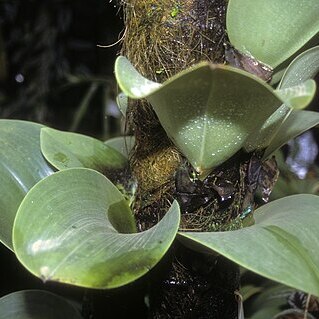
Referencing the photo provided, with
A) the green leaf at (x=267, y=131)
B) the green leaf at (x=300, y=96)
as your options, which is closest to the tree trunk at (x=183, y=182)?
the green leaf at (x=267, y=131)

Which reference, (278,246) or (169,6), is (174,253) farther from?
(169,6)

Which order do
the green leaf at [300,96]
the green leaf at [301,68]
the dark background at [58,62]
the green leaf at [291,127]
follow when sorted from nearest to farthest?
1. the green leaf at [300,96]
2. the green leaf at [301,68]
3. the green leaf at [291,127]
4. the dark background at [58,62]

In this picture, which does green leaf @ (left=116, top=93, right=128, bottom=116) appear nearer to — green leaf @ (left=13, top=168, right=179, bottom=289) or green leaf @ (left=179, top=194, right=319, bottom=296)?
green leaf @ (left=13, top=168, right=179, bottom=289)

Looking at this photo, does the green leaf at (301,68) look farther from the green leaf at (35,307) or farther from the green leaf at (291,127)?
the green leaf at (35,307)

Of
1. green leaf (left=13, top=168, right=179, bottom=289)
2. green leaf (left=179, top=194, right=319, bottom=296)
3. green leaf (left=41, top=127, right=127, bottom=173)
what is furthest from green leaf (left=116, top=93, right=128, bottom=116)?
green leaf (left=179, top=194, right=319, bottom=296)

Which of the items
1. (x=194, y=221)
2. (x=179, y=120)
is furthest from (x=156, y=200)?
(x=179, y=120)

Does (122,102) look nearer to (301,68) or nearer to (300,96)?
(301,68)

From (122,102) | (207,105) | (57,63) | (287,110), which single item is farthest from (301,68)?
(57,63)
